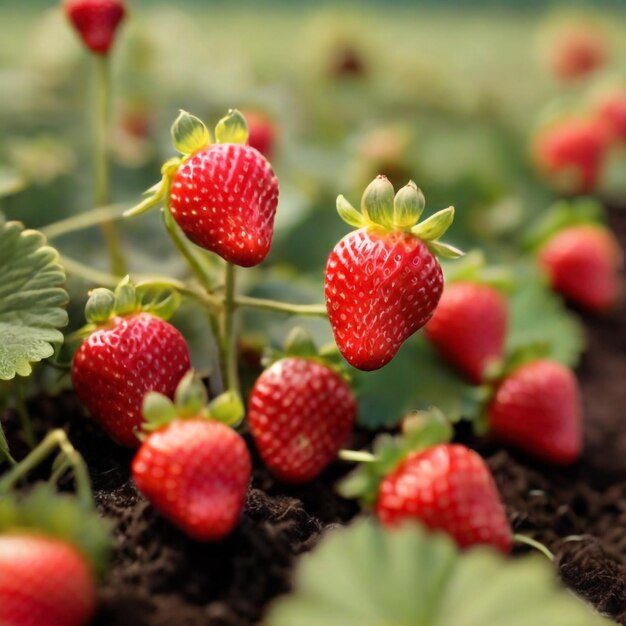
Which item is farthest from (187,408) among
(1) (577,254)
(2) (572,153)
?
(2) (572,153)

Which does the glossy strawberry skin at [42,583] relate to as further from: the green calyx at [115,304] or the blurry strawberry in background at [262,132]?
the blurry strawberry in background at [262,132]

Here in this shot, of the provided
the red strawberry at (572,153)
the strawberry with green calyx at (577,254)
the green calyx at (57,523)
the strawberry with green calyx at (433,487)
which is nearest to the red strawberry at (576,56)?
the red strawberry at (572,153)

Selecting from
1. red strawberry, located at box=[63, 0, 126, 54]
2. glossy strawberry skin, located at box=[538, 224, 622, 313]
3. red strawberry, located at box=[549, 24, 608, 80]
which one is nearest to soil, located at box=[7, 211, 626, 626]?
glossy strawberry skin, located at box=[538, 224, 622, 313]

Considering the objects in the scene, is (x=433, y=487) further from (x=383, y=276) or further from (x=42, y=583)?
(x=42, y=583)

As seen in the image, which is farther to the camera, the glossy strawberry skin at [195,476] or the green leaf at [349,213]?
the green leaf at [349,213]

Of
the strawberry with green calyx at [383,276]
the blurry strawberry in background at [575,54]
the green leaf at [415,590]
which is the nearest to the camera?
the green leaf at [415,590]
